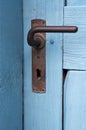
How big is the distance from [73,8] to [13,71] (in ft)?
0.79

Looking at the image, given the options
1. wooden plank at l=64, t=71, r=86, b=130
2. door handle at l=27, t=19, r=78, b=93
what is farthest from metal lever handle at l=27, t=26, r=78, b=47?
wooden plank at l=64, t=71, r=86, b=130

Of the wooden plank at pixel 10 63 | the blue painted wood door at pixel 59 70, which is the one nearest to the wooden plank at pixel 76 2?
the blue painted wood door at pixel 59 70

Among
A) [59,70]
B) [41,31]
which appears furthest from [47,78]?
[41,31]

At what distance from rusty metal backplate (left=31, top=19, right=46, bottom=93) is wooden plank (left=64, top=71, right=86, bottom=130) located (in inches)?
2.8

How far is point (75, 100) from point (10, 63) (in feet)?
0.68

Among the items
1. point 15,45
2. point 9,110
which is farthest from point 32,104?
point 15,45

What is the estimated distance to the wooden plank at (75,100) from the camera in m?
0.90

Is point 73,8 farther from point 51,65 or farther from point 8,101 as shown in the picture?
point 8,101

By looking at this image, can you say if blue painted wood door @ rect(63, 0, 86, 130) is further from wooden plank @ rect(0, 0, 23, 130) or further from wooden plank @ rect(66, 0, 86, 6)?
wooden plank @ rect(0, 0, 23, 130)

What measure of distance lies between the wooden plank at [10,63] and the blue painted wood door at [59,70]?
3 centimetres

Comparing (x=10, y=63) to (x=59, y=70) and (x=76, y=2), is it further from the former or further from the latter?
(x=76, y=2)

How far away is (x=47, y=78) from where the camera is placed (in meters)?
0.93

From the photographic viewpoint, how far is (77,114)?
0.91 metres

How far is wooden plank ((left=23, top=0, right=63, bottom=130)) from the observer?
0.90 meters
